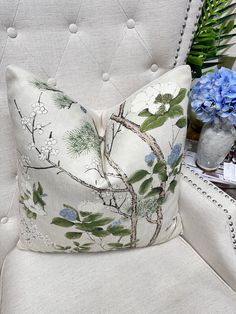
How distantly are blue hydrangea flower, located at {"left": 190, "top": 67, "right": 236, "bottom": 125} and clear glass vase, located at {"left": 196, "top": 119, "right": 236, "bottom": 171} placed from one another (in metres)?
0.04

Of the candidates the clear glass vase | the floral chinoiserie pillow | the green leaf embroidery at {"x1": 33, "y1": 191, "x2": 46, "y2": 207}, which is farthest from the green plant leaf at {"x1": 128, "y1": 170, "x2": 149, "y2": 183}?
the clear glass vase

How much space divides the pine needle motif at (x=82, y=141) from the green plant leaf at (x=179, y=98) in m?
0.20

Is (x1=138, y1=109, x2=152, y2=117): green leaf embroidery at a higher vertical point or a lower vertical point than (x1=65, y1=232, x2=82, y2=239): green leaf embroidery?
higher

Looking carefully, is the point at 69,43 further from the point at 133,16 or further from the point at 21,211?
the point at 21,211

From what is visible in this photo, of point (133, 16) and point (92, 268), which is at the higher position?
point (133, 16)

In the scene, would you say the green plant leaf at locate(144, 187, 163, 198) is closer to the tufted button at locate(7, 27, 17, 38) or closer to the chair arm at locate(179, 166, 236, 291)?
the chair arm at locate(179, 166, 236, 291)

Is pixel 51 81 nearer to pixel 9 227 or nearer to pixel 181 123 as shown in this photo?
pixel 181 123

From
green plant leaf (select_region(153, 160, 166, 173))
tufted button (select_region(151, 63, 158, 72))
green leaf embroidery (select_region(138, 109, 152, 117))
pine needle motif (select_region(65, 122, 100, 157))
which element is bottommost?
green plant leaf (select_region(153, 160, 166, 173))

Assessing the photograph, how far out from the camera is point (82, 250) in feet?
2.67

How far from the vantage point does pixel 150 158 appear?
0.72 meters

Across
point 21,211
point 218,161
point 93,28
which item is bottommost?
point 21,211

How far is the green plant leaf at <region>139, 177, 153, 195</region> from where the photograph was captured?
728 millimetres

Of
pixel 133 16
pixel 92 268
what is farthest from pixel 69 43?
pixel 92 268

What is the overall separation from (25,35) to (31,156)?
273mm
